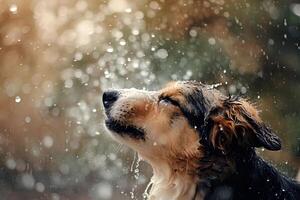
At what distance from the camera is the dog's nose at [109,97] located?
4145 mm

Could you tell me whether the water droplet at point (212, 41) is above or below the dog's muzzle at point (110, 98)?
below

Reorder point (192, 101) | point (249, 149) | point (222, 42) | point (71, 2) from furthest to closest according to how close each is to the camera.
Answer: point (71, 2) < point (222, 42) < point (192, 101) < point (249, 149)

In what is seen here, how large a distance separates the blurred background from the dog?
5184 millimetres

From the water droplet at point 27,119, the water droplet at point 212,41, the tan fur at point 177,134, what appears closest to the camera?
the tan fur at point 177,134

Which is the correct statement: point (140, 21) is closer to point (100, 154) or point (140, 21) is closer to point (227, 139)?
point (100, 154)

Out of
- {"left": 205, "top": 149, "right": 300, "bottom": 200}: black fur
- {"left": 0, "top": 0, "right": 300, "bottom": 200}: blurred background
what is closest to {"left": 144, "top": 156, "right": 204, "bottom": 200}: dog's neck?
{"left": 205, "top": 149, "right": 300, "bottom": 200}: black fur

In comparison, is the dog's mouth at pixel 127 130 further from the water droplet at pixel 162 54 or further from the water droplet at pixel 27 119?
the water droplet at pixel 27 119

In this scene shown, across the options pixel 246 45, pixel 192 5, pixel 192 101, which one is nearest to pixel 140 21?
pixel 192 5

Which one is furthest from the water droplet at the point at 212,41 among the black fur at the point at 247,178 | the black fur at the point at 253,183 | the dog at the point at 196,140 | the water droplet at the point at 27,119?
the black fur at the point at 253,183

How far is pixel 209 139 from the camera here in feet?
13.0

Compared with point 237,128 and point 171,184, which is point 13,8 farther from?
point 237,128

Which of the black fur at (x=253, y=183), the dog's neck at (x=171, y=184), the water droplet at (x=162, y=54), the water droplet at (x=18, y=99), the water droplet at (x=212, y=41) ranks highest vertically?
the black fur at (x=253, y=183)

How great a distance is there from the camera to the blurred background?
32.0ft

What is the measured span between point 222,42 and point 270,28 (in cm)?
76
